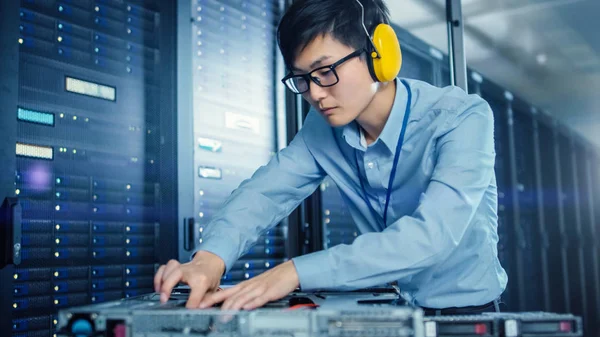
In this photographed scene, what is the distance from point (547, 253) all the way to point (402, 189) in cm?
440

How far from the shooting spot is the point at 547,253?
5.21 meters

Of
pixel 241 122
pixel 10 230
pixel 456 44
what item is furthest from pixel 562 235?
pixel 10 230

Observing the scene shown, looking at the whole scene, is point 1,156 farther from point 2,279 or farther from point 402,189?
point 402,189

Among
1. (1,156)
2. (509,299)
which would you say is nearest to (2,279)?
(1,156)

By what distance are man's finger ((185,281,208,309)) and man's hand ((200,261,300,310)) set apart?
0.04 feet

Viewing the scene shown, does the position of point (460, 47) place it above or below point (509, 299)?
above

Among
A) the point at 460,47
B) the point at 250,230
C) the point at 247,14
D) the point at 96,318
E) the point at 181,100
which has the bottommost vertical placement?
the point at 96,318

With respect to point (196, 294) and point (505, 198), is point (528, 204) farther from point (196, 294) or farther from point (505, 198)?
point (196, 294)

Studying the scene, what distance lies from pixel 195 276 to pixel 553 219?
501 cm

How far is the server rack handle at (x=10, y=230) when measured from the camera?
1506mm

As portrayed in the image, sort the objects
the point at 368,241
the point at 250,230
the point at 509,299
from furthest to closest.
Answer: the point at 509,299, the point at 250,230, the point at 368,241

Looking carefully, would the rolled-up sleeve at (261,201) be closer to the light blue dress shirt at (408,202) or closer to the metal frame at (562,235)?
the light blue dress shirt at (408,202)

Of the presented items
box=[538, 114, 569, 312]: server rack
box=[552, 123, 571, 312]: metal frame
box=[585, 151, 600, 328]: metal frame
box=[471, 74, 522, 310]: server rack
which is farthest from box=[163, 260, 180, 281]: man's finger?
box=[585, 151, 600, 328]: metal frame

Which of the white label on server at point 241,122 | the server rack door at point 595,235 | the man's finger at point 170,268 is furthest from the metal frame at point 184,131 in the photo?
the server rack door at point 595,235
